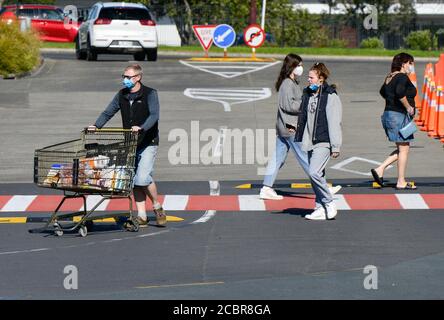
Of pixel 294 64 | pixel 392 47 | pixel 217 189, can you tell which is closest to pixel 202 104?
pixel 217 189

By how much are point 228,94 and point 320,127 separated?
54.4ft

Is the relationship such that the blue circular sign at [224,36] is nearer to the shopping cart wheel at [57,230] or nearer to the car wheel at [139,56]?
the car wheel at [139,56]

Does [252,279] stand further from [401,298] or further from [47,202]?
[47,202]

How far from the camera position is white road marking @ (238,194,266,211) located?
16.6 metres

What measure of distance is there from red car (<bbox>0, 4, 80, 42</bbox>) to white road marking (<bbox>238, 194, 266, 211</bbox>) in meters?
33.0

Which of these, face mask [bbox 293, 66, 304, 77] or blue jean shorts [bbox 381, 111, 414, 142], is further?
blue jean shorts [bbox 381, 111, 414, 142]

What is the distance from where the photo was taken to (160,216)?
49.1 feet

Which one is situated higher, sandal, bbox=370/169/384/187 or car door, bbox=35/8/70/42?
sandal, bbox=370/169/384/187

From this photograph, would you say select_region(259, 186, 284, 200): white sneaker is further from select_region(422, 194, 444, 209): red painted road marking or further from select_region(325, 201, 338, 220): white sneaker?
select_region(325, 201, 338, 220): white sneaker

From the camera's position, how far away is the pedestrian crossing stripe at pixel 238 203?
16656 millimetres

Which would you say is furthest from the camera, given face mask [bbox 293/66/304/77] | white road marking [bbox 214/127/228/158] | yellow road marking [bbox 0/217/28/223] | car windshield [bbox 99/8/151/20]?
car windshield [bbox 99/8/151/20]

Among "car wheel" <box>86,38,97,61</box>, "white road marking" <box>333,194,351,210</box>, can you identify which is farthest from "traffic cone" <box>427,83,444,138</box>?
"car wheel" <box>86,38,97,61</box>

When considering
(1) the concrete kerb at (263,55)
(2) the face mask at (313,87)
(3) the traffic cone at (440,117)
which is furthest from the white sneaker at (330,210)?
(1) the concrete kerb at (263,55)

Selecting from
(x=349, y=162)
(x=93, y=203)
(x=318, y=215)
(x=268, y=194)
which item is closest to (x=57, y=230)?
(x=93, y=203)
